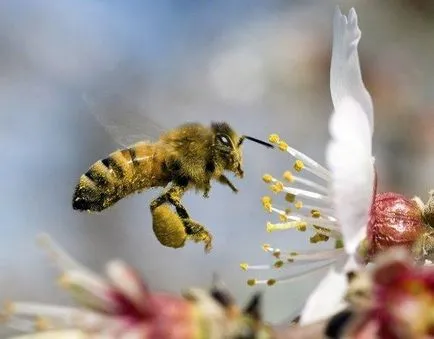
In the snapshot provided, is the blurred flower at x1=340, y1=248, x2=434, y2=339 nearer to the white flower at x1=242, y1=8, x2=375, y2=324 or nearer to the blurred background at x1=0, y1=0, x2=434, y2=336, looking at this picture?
the white flower at x1=242, y1=8, x2=375, y2=324

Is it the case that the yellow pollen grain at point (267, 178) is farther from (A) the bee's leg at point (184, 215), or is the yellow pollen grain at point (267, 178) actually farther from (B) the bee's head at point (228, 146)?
(A) the bee's leg at point (184, 215)

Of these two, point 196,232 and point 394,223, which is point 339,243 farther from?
point 196,232

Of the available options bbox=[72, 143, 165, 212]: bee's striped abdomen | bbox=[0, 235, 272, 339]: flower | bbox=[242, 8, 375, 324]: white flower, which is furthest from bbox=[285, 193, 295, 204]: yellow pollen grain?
bbox=[0, 235, 272, 339]: flower

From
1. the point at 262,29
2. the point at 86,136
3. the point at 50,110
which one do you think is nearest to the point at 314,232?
the point at 86,136

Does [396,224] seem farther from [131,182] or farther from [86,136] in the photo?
[86,136]

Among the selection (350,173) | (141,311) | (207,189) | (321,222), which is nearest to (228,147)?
(207,189)

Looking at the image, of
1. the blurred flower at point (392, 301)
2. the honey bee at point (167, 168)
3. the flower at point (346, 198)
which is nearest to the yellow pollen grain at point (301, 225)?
the flower at point (346, 198)
